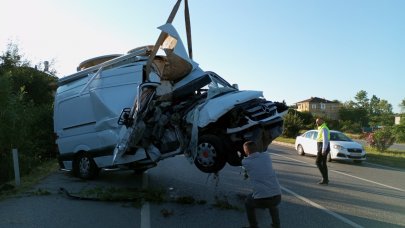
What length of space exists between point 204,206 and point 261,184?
2.48 meters

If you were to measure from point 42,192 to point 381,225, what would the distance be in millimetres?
6755

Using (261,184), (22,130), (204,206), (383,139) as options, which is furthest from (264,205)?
(383,139)

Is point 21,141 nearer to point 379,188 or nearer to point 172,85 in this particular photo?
point 172,85

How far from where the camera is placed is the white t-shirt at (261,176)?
594 cm

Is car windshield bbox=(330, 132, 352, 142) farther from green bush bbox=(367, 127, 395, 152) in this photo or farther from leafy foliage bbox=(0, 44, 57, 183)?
leafy foliage bbox=(0, 44, 57, 183)

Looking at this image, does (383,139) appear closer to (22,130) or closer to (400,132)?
(400,132)

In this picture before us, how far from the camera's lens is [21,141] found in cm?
1471

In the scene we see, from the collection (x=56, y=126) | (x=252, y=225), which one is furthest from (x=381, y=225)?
(x=56, y=126)

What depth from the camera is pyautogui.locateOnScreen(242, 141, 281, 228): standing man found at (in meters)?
5.95

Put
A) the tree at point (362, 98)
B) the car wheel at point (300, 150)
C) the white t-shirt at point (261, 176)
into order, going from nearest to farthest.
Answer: the white t-shirt at point (261, 176) < the car wheel at point (300, 150) < the tree at point (362, 98)

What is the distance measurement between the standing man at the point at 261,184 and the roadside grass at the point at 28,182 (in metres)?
5.34

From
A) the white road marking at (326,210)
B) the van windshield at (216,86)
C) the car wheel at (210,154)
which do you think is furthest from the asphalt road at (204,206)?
the van windshield at (216,86)

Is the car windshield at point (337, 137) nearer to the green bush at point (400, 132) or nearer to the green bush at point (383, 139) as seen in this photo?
the green bush at point (383, 139)

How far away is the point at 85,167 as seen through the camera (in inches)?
444
